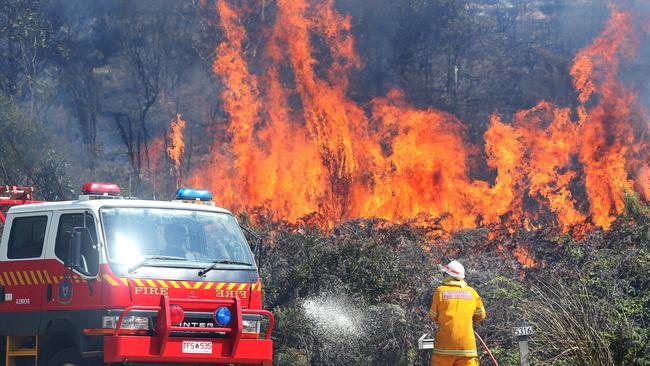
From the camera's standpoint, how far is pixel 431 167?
25609 millimetres

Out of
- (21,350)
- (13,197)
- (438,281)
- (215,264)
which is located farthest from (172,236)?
(438,281)

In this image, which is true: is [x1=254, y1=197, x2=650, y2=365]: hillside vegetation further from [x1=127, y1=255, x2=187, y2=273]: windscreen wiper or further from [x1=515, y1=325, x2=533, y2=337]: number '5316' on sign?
[x1=127, y1=255, x2=187, y2=273]: windscreen wiper

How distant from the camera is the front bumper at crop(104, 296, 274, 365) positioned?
9.24 meters

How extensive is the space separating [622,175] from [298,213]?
8.72 metres

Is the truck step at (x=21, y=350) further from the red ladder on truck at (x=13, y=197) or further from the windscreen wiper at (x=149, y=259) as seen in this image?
the red ladder on truck at (x=13, y=197)

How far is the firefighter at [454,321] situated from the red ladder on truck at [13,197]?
637 cm

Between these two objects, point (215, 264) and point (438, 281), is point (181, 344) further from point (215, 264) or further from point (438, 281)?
point (438, 281)

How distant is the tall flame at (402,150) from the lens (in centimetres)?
2428

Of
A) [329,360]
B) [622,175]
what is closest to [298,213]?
[622,175]

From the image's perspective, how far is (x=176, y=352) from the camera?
9523mm

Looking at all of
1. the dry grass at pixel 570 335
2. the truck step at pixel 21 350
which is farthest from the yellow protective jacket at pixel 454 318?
the truck step at pixel 21 350

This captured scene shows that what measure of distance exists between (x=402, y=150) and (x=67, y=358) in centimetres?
1709

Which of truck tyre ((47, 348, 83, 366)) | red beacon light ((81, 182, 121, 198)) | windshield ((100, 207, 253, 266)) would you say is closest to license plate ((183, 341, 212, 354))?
windshield ((100, 207, 253, 266))

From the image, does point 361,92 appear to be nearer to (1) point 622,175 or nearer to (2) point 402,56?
(2) point 402,56
